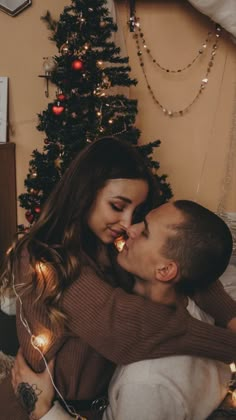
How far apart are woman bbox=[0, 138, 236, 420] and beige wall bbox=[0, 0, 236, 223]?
1383mm

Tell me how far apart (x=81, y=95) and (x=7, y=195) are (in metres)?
0.99

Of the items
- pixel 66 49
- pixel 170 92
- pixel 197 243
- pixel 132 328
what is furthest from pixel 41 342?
pixel 170 92

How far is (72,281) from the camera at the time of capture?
1.05 metres

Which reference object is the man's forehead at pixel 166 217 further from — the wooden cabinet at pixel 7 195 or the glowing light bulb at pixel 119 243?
the wooden cabinet at pixel 7 195

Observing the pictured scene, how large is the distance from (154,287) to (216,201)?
184 cm

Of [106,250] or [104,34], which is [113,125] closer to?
[104,34]

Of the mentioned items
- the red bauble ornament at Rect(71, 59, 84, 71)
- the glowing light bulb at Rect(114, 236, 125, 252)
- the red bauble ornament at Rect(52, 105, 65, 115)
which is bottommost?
the glowing light bulb at Rect(114, 236, 125, 252)

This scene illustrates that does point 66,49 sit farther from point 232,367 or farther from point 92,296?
point 232,367

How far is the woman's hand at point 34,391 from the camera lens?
3.30ft

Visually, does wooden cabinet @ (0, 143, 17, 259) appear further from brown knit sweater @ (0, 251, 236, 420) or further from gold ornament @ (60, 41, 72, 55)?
brown knit sweater @ (0, 251, 236, 420)

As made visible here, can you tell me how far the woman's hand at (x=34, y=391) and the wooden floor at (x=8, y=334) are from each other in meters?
0.67

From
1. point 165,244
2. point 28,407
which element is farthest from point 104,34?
point 28,407

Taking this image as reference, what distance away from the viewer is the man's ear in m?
1.04

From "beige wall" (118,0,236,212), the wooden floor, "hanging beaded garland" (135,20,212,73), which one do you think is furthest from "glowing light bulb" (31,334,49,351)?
"hanging beaded garland" (135,20,212,73)
